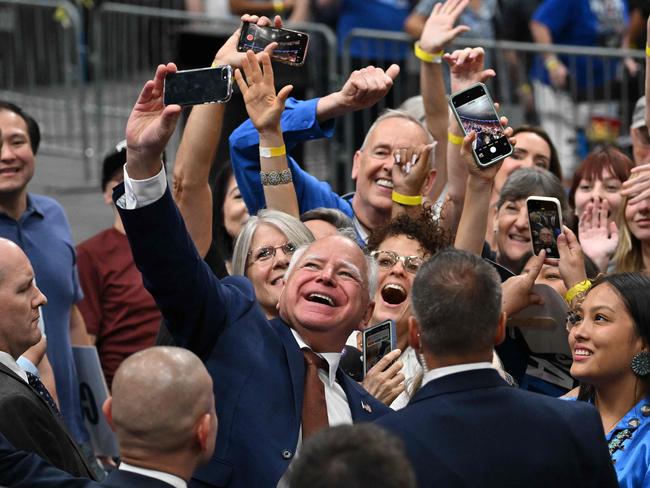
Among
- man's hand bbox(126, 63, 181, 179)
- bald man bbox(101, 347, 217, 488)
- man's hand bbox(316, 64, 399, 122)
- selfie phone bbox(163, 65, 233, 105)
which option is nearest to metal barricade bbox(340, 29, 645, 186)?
man's hand bbox(316, 64, 399, 122)

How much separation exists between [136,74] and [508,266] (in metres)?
5.78

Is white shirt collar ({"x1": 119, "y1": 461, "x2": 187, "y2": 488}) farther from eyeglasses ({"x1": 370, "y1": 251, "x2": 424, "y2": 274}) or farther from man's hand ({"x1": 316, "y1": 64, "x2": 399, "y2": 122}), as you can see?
man's hand ({"x1": 316, "y1": 64, "x2": 399, "y2": 122})

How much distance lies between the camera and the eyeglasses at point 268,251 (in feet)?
17.3

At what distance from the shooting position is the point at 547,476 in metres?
3.56

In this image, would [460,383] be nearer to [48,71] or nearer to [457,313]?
[457,313]

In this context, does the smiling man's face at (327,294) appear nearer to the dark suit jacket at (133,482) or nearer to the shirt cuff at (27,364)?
the dark suit jacket at (133,482)

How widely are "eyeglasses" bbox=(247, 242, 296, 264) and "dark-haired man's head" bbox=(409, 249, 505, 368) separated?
5.09 ft

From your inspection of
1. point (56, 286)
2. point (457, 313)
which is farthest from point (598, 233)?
point (457, 313)

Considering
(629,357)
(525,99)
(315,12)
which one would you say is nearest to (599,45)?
(525,99)

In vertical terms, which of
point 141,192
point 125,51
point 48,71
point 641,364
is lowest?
point 48,71

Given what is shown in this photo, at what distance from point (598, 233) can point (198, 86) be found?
2.59 meters

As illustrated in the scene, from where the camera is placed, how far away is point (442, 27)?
6.23 meters

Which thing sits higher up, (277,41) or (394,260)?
(277,41)

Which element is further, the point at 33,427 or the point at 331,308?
the point at 331,308
